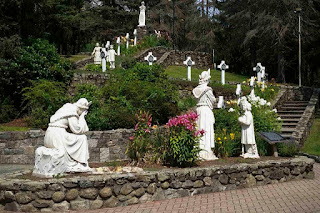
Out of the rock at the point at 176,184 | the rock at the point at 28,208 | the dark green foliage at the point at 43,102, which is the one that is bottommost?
the rock at the point at 28,208

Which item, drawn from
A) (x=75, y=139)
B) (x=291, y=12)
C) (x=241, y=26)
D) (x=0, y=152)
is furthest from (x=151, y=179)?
(x=241, y=26)

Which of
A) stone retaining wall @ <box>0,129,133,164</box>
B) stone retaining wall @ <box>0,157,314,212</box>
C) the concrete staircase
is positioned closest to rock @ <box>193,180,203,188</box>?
stone retaining wall @ <box>0,157,314,212</box>

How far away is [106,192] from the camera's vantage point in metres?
7.67

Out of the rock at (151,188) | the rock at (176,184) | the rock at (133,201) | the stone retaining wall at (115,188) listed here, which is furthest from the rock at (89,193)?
the rock at (176,184)

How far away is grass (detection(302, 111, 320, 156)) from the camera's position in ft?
47.0

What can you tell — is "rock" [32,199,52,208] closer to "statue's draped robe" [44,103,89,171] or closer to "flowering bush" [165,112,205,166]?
"statue's draped robe" [44,103,89,171]

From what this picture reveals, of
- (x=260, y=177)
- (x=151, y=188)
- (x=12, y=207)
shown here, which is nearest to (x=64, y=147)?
(x=12, y=207)

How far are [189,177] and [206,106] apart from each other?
2.43 metres

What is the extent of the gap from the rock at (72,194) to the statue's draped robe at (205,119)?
3.92 metres

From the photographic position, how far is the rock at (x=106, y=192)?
7.64m

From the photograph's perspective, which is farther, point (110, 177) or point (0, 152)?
point (0, 152)

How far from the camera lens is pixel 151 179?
809 centimetres

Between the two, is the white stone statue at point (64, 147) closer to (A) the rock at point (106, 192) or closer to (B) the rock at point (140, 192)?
(A) the rock at point (106, 192)

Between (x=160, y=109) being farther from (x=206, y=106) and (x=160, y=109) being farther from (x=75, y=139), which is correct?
(x=75, y=139)
